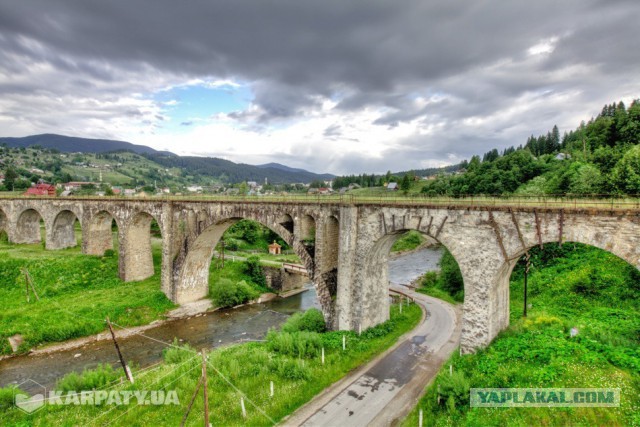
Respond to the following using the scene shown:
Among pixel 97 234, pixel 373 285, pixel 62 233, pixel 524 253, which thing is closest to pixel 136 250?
pixel 97 234

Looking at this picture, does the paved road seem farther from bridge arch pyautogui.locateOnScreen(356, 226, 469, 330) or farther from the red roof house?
the red roof house

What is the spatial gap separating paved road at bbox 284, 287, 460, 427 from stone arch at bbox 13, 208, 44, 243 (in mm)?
56258

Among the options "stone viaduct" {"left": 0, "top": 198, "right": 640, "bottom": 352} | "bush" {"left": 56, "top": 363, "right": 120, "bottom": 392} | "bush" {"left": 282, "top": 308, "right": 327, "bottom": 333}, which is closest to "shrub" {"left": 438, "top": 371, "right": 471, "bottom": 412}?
"stone viaduct" {"left": 0, "top": 198, "right": 640, "bottom": 352}

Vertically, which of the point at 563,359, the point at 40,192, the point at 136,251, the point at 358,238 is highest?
the point at 40,192

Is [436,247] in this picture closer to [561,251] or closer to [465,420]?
[561,251]

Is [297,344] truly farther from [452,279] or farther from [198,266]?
[452,279]

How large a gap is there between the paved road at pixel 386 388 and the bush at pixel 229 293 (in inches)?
→ 822

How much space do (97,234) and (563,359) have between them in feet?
167

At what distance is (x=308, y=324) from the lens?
1029 inches

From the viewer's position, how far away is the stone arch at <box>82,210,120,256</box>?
44.1 metres

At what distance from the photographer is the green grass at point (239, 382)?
1608 cm

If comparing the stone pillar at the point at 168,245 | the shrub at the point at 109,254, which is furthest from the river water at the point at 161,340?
the shrub at the point at 109,254

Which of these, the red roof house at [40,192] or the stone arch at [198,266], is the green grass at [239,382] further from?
the red roof house at [40,192]

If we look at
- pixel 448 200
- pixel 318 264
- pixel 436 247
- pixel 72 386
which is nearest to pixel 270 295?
pixel 318 264
